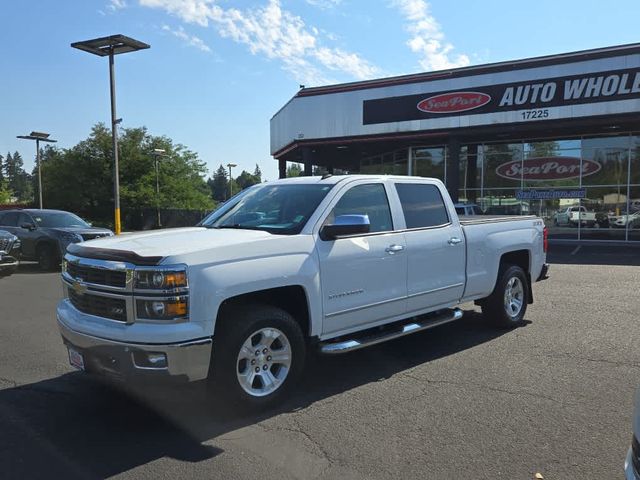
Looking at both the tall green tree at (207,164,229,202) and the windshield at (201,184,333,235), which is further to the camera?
the tall green tree at (207,164,229,202)

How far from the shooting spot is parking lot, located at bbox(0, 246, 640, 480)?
11.3ft

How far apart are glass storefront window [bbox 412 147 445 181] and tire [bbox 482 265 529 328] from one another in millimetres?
18414

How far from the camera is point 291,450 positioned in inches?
144

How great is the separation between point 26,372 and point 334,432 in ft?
11.0

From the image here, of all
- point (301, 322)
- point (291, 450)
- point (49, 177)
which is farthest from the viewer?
point (49, 177)

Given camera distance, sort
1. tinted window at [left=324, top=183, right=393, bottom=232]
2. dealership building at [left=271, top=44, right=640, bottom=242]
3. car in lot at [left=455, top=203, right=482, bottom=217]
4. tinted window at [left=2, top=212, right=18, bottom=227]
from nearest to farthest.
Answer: tinted window at [left=324, top=183, right=393, bottom=232] < tinted window at [left=2, top=212, right=18, bottom=227] < car in lot at [left=455, top=203, right=482, bottom=217] < dealership building at [left=271, top=44, right=640, bottom=242]

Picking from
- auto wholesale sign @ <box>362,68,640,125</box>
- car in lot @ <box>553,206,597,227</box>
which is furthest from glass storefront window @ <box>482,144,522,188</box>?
auto wholesale sign @ <box>362,68,640,125</box>

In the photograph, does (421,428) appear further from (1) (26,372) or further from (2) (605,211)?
(2) (605,211)

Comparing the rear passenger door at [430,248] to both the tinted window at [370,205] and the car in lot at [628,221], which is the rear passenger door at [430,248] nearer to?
the tinted window at [370,205]

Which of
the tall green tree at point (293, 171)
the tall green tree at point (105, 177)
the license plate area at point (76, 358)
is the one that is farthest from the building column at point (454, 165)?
the tall green tree at point (293, 171)

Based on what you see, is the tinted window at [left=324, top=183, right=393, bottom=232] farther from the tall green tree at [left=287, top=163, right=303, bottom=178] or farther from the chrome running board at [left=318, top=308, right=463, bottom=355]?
the tall green tree at [left=287, top=163, right=303, bottom=178]

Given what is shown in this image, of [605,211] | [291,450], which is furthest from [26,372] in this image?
[605,211]

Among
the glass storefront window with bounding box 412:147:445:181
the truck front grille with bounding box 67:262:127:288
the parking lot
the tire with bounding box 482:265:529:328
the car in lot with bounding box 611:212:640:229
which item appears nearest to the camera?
the parking lot

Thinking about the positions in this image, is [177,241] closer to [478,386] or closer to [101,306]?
[101,306]
